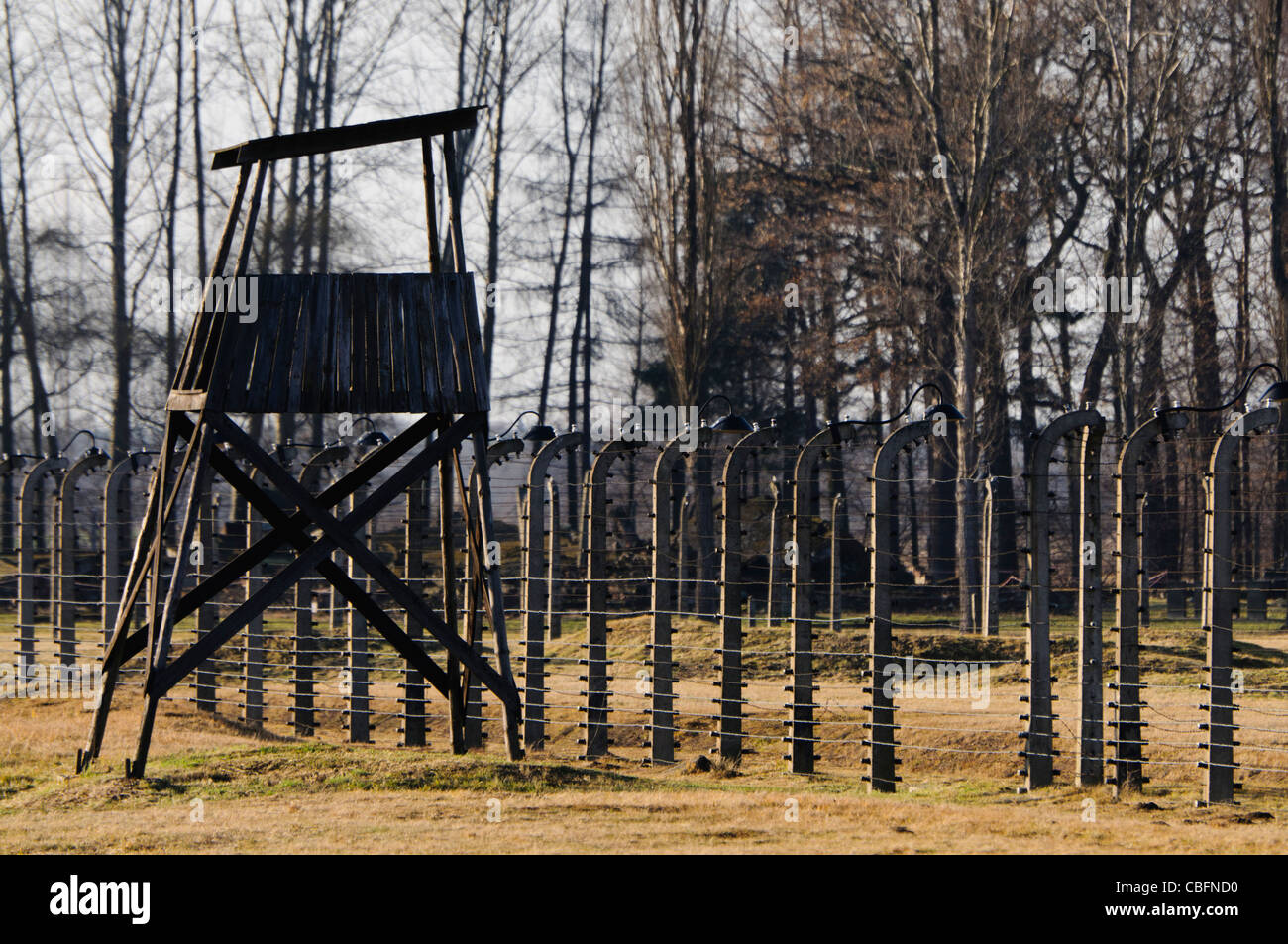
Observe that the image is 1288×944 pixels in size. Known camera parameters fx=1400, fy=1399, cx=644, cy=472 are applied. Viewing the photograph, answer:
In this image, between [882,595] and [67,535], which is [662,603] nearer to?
[882,595]

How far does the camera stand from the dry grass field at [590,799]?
8062mm

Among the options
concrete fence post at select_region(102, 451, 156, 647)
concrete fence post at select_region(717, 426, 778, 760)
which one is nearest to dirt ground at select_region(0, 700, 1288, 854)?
concrete fence post at select_region(717, 426, 778, 760)

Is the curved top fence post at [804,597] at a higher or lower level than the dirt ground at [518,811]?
higher

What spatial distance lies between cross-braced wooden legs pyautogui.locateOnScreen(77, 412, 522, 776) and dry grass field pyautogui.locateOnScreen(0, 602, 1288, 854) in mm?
647

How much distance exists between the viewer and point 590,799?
9.55 m

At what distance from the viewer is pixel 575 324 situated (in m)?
38.1

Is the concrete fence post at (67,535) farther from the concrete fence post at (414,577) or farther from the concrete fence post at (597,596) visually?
the concrete fence post at (597,596)

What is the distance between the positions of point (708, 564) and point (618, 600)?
7.11 meters

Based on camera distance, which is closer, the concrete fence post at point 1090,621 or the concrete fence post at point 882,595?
the concrete fence post at point 1090,621

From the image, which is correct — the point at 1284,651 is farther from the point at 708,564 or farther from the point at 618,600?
the point at 618,600

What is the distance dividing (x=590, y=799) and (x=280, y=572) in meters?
2.80

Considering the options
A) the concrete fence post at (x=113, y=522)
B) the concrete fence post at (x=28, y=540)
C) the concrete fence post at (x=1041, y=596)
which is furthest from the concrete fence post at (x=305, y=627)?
the concrete fence post at (x=1041, y=596)

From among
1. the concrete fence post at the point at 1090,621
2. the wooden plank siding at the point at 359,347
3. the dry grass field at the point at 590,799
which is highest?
the wooden plank siding at the point at 359,347

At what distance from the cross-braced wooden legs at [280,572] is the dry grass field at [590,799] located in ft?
2.12
